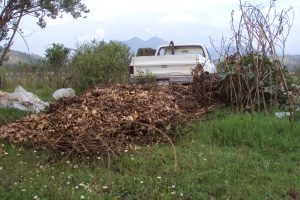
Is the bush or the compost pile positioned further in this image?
the bush

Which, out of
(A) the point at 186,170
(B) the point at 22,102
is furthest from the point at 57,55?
(A) the point at 186,170

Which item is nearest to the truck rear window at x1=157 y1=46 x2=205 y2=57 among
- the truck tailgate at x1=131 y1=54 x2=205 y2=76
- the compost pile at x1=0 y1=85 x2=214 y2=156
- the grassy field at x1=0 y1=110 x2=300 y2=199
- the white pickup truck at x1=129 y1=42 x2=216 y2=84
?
the white pickup truck at x1=129 y1=42 x2=216 y2=84

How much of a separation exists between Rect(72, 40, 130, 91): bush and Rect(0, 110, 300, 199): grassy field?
5.78m

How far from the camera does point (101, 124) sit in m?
6.39

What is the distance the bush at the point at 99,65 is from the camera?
40.4 ft

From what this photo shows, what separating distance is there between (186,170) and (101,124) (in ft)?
5.16

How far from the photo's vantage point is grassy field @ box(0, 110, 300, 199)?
4.57 meters

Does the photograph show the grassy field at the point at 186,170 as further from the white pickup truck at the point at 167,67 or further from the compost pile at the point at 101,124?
the white pickup truck at the point at 167,67

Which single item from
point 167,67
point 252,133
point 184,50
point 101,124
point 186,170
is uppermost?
point 184,50

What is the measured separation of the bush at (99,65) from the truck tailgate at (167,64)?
1.10m

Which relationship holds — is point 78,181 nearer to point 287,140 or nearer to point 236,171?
point 236,171

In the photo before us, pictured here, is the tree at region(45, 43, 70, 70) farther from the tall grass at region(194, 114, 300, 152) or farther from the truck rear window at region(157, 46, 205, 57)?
the tall grass at region(194, 114, 300, 152)

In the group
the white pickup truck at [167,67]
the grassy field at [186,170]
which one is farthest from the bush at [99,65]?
the grassy field at [186,170]

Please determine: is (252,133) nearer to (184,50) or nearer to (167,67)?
(167,67)
